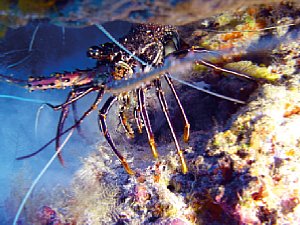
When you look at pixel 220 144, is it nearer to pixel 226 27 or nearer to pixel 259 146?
pixel 259 146

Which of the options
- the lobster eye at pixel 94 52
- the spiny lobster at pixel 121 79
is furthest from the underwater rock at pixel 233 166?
the lobster eye at pixel 94 52

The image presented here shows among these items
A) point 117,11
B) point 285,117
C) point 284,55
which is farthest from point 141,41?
point 285,117

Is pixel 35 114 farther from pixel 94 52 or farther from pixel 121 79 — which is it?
pixel 121 79

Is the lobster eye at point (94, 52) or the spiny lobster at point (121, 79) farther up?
the lobster eye at point (94, 52)

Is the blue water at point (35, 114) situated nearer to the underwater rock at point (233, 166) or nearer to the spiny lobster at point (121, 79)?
the spiny lobster at point (121, 79)

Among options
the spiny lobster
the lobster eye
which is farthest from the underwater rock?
the lobster eye

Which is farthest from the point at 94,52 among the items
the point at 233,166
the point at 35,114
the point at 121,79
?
the point at 35,114

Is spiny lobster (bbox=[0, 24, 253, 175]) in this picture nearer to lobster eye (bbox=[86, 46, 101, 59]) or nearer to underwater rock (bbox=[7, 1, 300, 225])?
lobster eye (bbox=[86, 46, 101, 59])

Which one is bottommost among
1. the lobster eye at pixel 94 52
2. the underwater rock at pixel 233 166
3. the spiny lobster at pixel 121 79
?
the underwater rock at pixel 233 166
